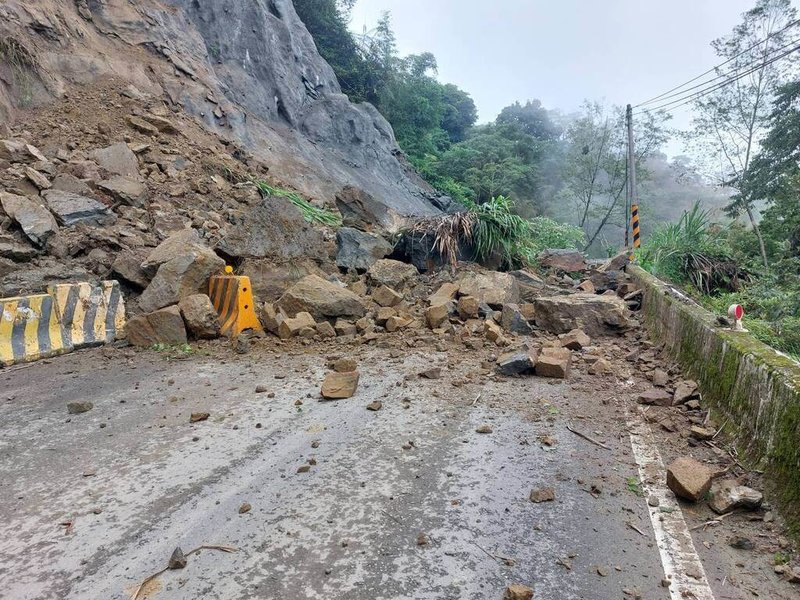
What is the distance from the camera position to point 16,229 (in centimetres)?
629

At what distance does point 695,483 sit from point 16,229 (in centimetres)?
744

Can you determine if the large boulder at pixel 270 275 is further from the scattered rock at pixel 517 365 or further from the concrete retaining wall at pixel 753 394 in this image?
the concrete retaining wall at pixel 753 394

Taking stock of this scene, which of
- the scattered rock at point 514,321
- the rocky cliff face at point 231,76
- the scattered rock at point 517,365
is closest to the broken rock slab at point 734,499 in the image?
the scattered rock at point 517,365

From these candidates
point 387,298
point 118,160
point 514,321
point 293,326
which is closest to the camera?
point 293,326

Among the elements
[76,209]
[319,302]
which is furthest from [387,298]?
[76,209]

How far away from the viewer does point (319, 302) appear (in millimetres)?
5965

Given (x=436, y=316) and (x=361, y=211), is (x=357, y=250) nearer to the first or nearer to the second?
(x=436, y=316)

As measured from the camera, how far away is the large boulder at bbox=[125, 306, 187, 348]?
17.5 feet

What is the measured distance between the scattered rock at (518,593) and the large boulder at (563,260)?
8.64 meters

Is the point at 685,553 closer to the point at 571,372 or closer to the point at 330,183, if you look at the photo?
the point at 571,372

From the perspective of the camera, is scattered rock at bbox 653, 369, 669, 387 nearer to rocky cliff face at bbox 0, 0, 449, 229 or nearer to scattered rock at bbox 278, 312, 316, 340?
scattered rock at bbox 278, 312, 316, 340

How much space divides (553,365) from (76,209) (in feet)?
21.6

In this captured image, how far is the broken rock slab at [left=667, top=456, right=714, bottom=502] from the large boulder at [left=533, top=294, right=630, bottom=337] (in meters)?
3.55

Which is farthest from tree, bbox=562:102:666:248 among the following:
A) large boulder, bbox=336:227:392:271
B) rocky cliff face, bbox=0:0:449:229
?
large boulder, bbox=336:227:392:271
